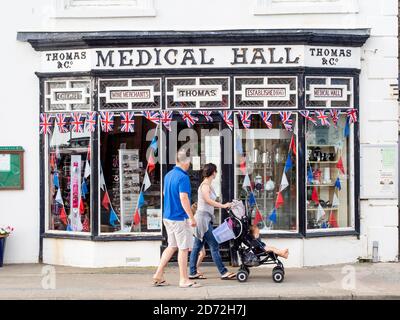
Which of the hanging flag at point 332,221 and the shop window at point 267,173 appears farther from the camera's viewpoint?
the hanging flag at point 332,221

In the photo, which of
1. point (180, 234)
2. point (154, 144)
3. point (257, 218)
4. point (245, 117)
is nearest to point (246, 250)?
point (180, 234)

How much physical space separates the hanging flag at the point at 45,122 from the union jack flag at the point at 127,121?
1316 mm

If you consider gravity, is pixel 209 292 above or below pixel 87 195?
below

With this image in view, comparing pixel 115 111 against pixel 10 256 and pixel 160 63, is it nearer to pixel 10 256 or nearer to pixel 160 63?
pixel 160 63

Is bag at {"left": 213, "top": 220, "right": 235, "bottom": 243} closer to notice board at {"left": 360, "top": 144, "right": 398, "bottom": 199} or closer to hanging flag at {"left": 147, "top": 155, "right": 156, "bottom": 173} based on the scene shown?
hanging flag at {"left": 147, "top": 155, "right": 156, "bottom": 173}

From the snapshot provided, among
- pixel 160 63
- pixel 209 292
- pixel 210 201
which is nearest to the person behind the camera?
pixel 209 292

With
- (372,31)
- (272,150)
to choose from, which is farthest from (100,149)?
(372,31)

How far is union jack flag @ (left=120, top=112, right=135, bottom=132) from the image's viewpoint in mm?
14172

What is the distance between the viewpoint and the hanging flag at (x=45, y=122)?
Result: 14477mm

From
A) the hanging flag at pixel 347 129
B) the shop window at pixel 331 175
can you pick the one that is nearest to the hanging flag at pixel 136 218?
the shop window at pixel 331 175

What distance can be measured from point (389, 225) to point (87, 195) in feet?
17.3

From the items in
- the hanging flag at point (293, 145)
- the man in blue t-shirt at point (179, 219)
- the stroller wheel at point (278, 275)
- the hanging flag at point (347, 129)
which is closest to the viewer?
the man in blue t-shirt at point (179, 219)

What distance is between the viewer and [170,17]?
564 inches

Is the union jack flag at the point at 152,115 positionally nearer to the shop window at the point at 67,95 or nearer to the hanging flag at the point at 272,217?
the shop window at the point at 67,95
